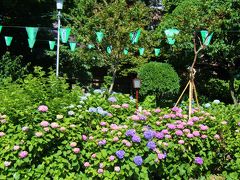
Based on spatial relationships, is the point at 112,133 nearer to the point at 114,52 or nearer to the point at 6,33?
the point at 114,52

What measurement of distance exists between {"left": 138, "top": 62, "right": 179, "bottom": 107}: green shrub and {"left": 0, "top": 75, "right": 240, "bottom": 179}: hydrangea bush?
533cm

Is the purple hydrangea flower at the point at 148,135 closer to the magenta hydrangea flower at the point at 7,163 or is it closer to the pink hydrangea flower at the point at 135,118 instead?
the pink hydrangea flower at the point at 135,118

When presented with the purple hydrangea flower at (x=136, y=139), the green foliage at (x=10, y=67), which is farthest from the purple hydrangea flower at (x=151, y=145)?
the green foliage at (x=10, y=67)

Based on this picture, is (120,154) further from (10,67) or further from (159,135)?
(10,67)

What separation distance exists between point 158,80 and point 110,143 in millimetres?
6230

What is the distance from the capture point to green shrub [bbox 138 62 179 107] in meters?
9.70

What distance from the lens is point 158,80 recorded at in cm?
967

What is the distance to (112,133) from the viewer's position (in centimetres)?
369

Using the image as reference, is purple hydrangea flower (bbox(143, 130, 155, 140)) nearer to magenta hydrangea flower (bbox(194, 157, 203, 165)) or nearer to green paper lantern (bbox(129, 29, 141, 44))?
magenta hydrangea flower (bbox(194, 157, 203, 165))

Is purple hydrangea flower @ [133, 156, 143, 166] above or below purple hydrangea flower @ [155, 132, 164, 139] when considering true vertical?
below

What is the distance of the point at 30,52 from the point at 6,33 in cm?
102

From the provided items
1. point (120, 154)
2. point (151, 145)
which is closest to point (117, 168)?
point (120, 154)

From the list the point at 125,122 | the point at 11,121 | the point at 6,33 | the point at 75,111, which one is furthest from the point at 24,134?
the point at 6,33

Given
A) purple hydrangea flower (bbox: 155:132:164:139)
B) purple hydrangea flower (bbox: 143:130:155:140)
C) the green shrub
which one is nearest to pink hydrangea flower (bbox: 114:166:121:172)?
purple hydrangea flower (bbox: 143:130:155:140)
